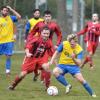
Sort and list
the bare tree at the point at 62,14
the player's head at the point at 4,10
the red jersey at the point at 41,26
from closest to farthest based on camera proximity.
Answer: the red jersey at the point at 41,26 → the player's head at the point at 4,10 → the bare tree at the point at 62,14

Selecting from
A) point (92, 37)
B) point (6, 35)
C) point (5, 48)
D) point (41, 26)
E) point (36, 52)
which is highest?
point (41, 26)

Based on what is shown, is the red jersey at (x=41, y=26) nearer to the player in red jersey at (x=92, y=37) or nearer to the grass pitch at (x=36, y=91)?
the grass pitch at (x=36, y=91)

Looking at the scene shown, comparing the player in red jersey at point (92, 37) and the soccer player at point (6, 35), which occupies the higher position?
the soccer player at point (6, 35)

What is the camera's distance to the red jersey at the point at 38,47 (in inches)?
462

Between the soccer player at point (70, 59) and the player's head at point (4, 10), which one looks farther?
the player's head at point (4, 10)

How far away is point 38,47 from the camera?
38.7ft

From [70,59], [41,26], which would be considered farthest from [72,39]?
[41,26]

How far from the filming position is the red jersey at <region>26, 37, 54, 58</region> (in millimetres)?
11742

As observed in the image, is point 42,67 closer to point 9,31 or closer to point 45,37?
point 45,37

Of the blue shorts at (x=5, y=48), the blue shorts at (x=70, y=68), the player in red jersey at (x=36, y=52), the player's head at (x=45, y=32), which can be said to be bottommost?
the blue shorts at (x=5, y=48)

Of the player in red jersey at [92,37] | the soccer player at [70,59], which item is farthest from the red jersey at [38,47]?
the player in red jersey at [92,37]

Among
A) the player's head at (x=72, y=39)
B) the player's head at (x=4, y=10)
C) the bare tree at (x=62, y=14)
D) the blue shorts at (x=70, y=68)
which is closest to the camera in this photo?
the player's head at (x=72, y=39)

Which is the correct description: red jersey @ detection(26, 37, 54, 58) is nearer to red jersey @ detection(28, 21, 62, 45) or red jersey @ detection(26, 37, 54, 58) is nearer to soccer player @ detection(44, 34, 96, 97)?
soccer player @ detection(44, 34, 96, 97)

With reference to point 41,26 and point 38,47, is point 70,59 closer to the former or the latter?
point 38,47
